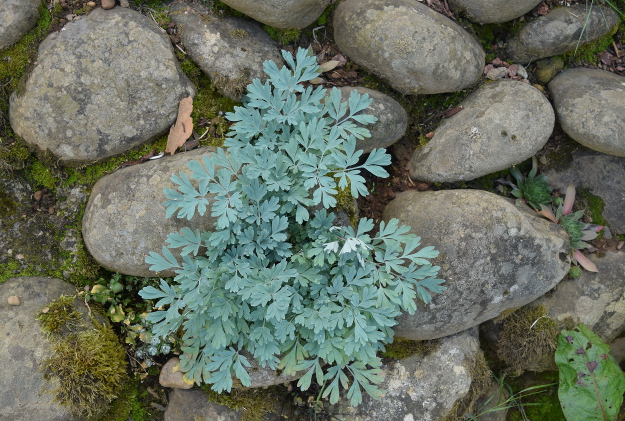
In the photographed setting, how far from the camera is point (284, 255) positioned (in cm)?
320

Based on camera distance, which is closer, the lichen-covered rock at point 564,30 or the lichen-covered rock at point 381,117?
the lichen-covered rock at point 381,117

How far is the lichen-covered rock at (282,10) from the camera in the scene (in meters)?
3.51

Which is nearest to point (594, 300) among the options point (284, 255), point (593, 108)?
point (593, 108)

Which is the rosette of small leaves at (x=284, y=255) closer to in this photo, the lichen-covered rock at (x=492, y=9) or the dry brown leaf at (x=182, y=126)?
the dry brown leaf at (x=182, y=126)

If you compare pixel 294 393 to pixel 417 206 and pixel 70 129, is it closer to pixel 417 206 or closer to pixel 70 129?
pixel 417 206

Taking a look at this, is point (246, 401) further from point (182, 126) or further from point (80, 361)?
point (182, 126)

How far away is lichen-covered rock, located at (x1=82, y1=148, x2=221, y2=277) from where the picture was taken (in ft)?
11.3

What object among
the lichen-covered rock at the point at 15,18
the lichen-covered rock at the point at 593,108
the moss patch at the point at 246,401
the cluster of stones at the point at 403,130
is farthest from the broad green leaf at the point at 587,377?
the lichen-covered rock at the point at 15,18

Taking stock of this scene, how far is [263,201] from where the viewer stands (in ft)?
10.8

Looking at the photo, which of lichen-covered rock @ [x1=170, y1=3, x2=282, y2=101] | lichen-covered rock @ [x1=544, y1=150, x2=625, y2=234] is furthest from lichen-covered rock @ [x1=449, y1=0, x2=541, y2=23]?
lichen-covered rock @ [x1=170, y1=3, x2=282, y2=101]

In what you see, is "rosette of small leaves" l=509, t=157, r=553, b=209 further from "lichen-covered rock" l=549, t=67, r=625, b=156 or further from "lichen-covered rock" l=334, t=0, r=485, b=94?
"lichen-covered rock" l=334, t=0, r=485, b=94

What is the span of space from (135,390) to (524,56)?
14.9 ft

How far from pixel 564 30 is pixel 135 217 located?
3.91m

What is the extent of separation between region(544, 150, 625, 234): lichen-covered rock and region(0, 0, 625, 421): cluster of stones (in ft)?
Answer: 0.99
